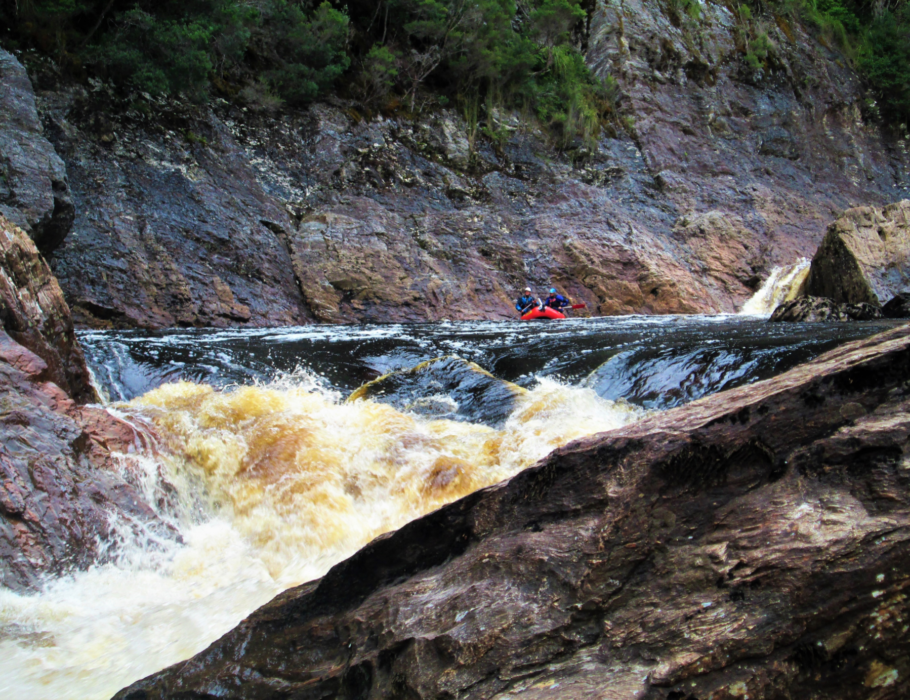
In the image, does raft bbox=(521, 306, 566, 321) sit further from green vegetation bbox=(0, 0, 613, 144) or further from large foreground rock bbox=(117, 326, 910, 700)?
large foreground rock bbox=(117, 326, 910, 700)

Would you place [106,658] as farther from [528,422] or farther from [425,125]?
[425,125]

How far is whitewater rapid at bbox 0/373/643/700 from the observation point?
258 centimetres

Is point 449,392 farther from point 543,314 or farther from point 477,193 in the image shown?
point 477,193

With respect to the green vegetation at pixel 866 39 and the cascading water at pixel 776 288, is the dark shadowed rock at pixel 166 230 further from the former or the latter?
the green vegetation at pixel 866 39

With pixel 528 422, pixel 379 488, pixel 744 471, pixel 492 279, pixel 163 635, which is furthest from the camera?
pixel 492 279

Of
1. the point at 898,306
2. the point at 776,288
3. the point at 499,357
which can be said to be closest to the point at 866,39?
the point at 776,288

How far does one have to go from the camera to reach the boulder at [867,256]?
10508 millimetres

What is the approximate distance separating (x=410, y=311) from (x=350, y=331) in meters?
3.09

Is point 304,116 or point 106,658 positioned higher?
point 304,116

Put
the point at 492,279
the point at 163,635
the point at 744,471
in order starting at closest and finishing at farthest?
1. the point at 744,471
2. the point at 163,635
3. the point at 492,279

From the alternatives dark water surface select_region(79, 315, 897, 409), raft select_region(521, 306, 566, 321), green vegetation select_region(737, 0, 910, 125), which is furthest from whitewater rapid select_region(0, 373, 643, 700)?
green vegetation select_region(737, 0, 910, 125)

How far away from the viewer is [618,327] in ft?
36.0

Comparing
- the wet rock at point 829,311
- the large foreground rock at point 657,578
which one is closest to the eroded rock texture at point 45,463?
the large foreground rock at point 657,578

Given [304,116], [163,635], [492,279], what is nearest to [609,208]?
[492,279]
